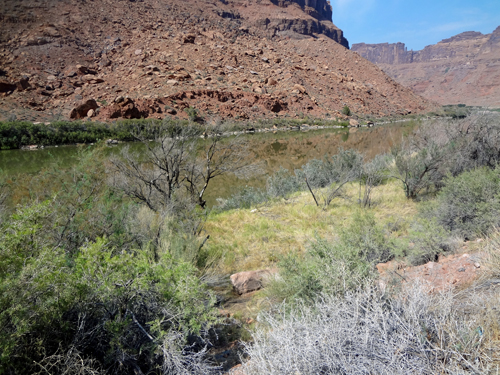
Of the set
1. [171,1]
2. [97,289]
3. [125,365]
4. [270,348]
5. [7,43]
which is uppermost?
[171,1]

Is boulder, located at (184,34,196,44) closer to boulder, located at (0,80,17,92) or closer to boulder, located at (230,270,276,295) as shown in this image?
boulder, located at (0,80,17,92)

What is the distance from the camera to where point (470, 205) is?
165 inches

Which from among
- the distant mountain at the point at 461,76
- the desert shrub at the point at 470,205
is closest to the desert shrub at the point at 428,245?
the desert shrub at the point at 470,205

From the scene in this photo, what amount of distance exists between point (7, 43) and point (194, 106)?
30.2 m

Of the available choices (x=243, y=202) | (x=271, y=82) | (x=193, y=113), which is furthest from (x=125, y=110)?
(x=243, y=202)

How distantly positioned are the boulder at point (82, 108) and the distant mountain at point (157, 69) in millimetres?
117

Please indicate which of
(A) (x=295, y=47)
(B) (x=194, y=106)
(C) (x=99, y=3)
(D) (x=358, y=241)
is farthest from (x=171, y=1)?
(D) (x=358, y=241)

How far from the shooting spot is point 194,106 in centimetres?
4006

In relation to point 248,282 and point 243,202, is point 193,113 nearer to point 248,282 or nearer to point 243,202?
point 243,202

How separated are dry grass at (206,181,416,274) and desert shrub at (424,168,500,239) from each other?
1.12 meters

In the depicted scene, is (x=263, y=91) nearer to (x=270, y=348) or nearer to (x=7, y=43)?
(x=7, y=43)

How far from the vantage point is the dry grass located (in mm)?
5270

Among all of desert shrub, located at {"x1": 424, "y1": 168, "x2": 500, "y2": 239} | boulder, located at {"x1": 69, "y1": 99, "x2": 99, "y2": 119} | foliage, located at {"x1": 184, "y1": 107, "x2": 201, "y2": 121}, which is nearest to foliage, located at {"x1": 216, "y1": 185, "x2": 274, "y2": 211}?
desert shrub, located at {"x1": 424, "y1": 168, "x2": 500, "y2": 239}

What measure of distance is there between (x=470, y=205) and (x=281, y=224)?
12.4 ft
